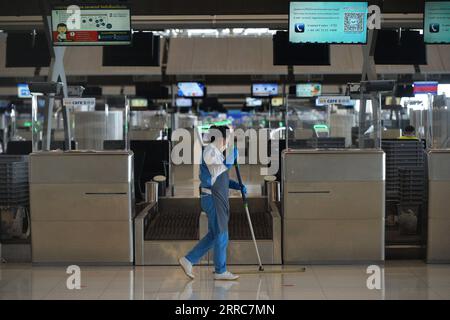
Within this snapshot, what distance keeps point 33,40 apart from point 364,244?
10.3m

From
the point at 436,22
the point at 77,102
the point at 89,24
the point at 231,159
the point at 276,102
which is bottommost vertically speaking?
the point at 231,159

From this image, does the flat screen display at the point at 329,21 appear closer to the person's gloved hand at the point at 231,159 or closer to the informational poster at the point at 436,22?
the informational poster at the point at 436,22

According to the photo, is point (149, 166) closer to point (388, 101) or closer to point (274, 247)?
point (274, 247)

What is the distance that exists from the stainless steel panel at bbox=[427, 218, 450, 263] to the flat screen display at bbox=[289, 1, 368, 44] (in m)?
3.17

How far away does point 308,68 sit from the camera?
80.0 feet

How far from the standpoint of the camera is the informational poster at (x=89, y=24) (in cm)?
1129

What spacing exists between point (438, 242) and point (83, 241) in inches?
191

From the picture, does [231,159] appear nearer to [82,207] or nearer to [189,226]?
[82,207]

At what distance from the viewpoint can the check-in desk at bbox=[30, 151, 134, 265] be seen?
391 inches

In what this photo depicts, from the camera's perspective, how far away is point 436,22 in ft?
38.9

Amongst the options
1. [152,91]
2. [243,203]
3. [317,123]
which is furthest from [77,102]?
[152,91]

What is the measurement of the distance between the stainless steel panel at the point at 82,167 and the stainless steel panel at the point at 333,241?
235 centimetres

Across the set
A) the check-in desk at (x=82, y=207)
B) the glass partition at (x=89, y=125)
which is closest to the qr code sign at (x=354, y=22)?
the glass partition at (x=89, y=125)

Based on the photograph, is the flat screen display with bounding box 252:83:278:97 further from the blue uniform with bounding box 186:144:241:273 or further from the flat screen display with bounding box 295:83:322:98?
the blue uniform with bounding box 186:144:241:273
